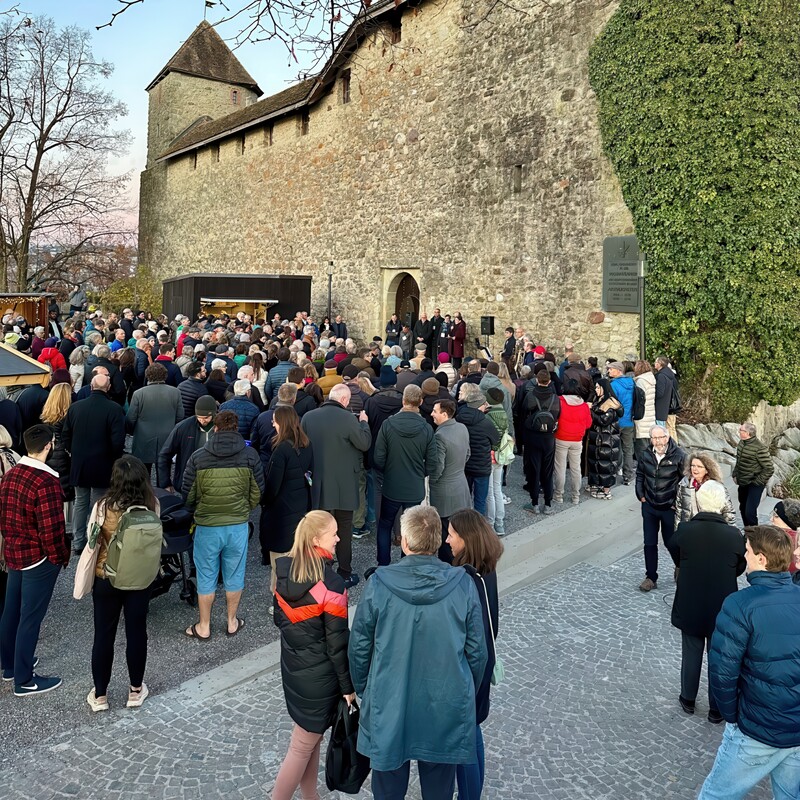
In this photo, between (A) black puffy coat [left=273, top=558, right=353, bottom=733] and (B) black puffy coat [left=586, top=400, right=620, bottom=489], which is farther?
(B) black puffy coat [left=586, top=400, right=620, bottom=489]

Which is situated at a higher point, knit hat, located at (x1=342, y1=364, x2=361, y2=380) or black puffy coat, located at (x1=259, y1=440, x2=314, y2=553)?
knit hat, located at (x1=342, y1=364, x2=361, y2=380)

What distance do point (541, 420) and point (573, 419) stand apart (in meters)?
0.54

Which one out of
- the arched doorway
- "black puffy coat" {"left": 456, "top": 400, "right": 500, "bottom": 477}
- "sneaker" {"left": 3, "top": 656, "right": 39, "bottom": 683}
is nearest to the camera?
"sneaker" {"left": 3, "top": 656, "right": 39, "bottom": 683}

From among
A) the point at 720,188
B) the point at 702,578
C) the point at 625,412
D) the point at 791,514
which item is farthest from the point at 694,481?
the point at 720,188

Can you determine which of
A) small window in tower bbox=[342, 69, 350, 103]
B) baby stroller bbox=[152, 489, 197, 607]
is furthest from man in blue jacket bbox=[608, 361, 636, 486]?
small window in tower bbox=[342, 69, 350, 103]

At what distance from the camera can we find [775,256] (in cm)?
1127

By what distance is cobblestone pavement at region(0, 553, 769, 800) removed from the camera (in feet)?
11.4

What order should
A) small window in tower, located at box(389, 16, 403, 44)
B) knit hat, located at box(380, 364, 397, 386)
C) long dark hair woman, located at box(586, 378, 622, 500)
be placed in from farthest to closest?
small window in tower, located at box(389, 16, 403, 44)
knit hat, located at box(380, 364, 397, 386)
long dark hair woman, located at box(586, 378, 622, 500)

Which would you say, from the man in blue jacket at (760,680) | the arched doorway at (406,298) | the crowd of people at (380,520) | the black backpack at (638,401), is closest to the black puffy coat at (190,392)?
the crowd of people at (380,520)

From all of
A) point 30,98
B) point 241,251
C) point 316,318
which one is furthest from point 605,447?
point 30,98

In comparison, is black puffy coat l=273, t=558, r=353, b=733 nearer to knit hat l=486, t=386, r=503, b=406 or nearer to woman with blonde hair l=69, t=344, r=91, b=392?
knit hat l=486, t=386, r=503, b=406

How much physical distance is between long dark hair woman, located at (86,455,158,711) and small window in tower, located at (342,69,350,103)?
61.5 ft

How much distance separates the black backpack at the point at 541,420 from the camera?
25.1 feet

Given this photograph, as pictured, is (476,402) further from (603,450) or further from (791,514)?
(791,514)
